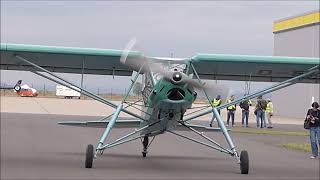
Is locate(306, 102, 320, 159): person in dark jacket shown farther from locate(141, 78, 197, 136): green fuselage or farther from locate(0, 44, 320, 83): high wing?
locate(141, 78, 197, 136): green fuselage

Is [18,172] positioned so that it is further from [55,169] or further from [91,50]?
[91,50]

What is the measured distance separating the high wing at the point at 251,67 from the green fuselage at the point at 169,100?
127 cm

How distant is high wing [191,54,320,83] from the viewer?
12.0 meters

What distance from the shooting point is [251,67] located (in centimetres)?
1290

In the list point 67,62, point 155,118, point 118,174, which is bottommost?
point 118,174

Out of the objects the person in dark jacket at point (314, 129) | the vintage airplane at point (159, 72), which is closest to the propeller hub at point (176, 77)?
the vintage airplane at point (159, 72)

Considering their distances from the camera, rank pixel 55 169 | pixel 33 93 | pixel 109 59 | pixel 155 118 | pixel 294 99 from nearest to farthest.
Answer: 1. pixel 55 169
2. pixel 155 118
3. pixel 109 59
4. pixel 294 99
5. pixel 33 93

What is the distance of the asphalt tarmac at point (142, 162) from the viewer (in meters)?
10.1

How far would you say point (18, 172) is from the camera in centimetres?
972

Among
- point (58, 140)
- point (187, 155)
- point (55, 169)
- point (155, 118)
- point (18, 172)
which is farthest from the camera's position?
point (58, 140)

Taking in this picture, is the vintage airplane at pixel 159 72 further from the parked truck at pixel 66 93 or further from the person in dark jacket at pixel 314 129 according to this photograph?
the parked truck at pixel 66 93

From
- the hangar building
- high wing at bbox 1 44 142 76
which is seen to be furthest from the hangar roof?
high wing at bbox 1 44 142 76

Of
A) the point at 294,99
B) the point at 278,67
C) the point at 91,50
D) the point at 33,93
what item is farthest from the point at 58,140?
the point at 33,93

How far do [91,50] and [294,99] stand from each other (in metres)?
32.3
